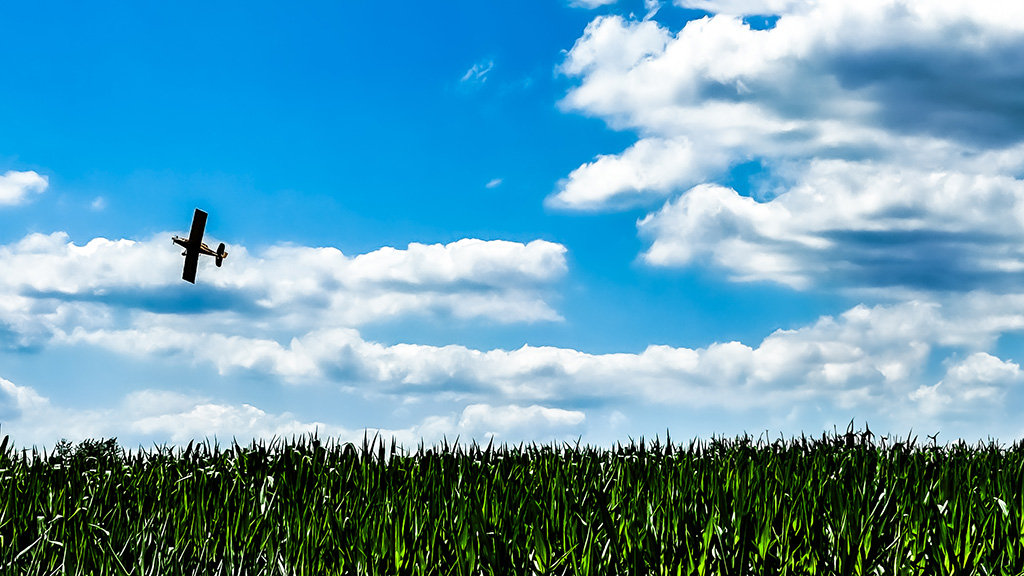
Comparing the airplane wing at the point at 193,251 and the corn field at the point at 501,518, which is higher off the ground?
the airplane wing at the point at 193,251

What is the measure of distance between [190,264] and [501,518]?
2905 cm

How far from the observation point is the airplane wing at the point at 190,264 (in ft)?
105

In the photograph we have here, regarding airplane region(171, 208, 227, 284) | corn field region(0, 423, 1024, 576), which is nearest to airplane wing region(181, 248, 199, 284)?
airplane region(171, 208, 227, 284)

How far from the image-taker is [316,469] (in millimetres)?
7438

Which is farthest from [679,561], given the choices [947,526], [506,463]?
[506,463]

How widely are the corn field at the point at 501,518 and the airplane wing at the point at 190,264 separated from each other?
2502 centimetres

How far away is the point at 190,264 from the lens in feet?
106

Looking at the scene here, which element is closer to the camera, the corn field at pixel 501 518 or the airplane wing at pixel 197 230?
the corn field at pixel 501 518

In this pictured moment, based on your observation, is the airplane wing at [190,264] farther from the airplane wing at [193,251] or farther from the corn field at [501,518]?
the corn field at [501,518]

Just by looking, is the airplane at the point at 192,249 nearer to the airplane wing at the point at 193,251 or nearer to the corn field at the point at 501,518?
the airplane wing at the point at 193,251

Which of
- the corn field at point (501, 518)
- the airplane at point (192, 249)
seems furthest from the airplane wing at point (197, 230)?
the corn field at point (501, 518)

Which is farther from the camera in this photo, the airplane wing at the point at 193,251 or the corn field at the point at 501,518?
the airplane wing at the point at 193,251

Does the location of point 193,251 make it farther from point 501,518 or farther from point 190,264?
point 501,518

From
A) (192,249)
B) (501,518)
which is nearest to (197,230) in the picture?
(192,249)
